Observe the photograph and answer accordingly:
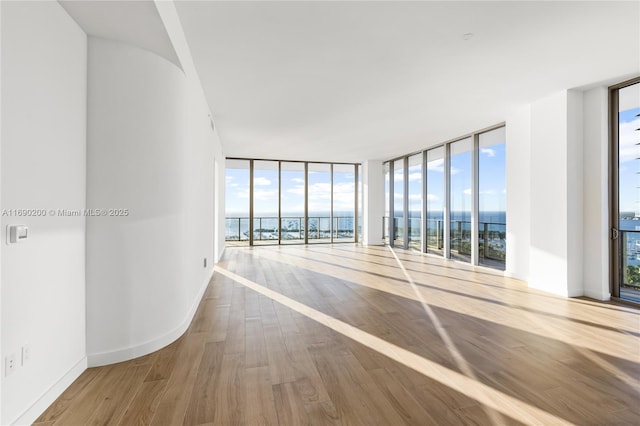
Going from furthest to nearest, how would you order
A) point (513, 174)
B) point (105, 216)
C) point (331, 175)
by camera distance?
point (331, 175)
point (513, 174)
point (105, 216)

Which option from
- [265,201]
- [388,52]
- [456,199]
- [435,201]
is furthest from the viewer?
[265,201]

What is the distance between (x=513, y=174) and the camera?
5141mm

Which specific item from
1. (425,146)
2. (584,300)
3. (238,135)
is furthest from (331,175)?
(584,300)

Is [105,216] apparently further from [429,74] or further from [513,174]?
[513,174]

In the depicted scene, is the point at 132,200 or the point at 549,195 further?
the point at 549,195

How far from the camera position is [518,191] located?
16.5 ft

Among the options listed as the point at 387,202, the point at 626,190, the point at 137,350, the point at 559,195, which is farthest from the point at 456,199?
the point at 137,350

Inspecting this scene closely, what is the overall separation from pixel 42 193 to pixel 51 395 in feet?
3.96

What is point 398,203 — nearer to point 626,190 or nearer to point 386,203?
point 386,203

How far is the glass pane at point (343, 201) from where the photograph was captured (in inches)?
400

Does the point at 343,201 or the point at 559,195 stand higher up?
the point at 343,201

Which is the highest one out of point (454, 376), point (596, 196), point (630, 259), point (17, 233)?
point (596, 196)

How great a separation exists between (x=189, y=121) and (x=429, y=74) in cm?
274

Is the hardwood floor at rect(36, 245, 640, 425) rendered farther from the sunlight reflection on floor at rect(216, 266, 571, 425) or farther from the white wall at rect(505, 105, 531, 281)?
the white wall at rect(505, 105, 531, 281)
